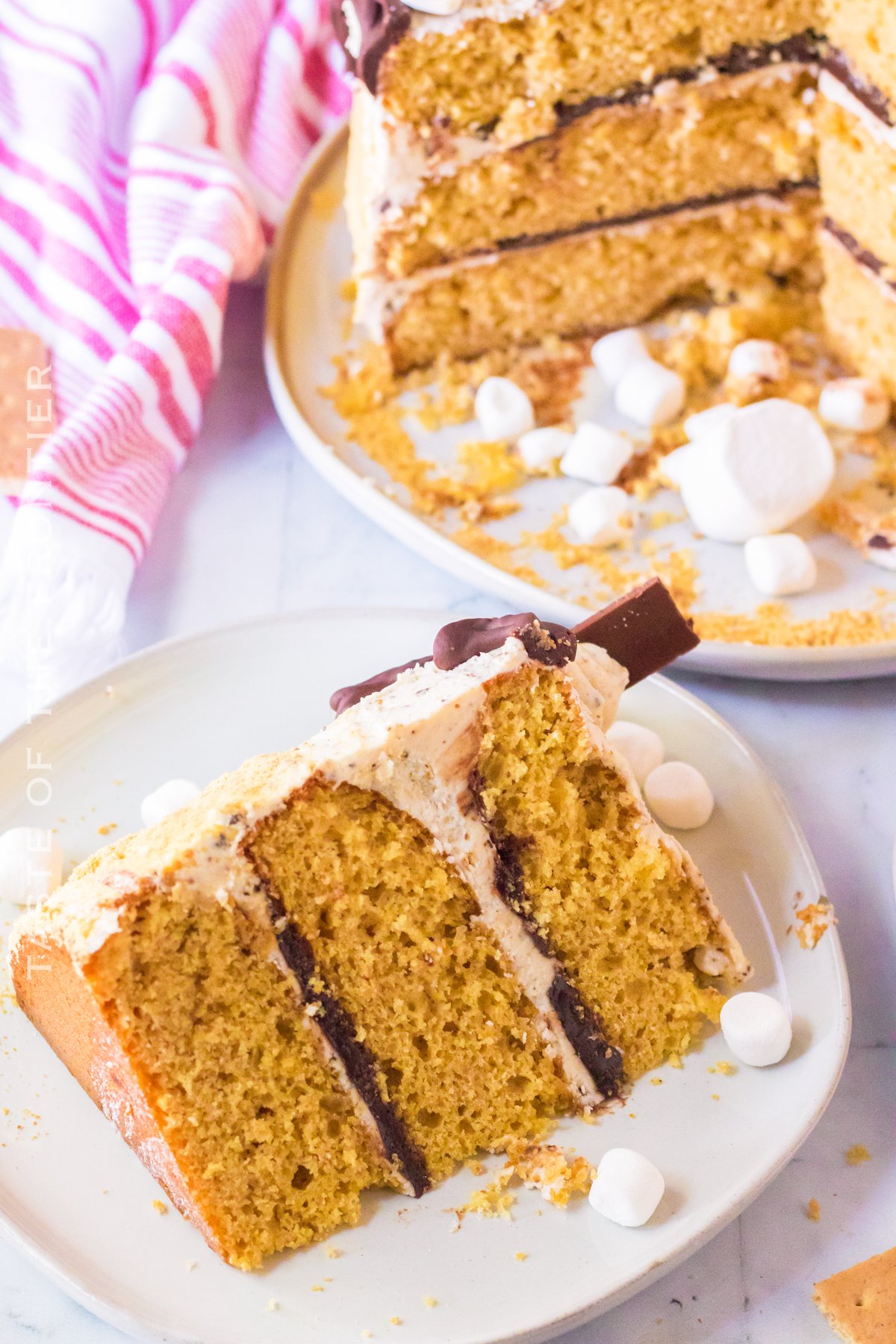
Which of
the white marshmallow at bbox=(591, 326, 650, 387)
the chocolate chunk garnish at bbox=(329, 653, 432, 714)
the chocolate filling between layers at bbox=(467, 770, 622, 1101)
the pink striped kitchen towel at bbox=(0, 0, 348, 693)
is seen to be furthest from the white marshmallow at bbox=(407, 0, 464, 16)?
the chocolate filling between layers at bbox=(467, 770, 622, 1101)

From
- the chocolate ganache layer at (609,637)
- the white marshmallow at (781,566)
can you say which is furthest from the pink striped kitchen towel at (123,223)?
the white marshmallow at (781,566)

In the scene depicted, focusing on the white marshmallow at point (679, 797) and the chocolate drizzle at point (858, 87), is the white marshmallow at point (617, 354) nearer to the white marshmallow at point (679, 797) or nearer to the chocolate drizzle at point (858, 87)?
the chocolate drizzle at point (858, 87)

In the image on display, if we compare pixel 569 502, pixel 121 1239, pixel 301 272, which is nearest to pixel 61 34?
pixel 301 272

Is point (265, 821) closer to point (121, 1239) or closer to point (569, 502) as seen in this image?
Answer: point (121, 1239)

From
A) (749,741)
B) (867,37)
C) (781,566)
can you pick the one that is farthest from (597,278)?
(749,741)

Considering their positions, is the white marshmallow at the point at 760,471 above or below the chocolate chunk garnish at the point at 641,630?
below

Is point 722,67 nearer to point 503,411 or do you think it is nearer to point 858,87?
point 858,87
